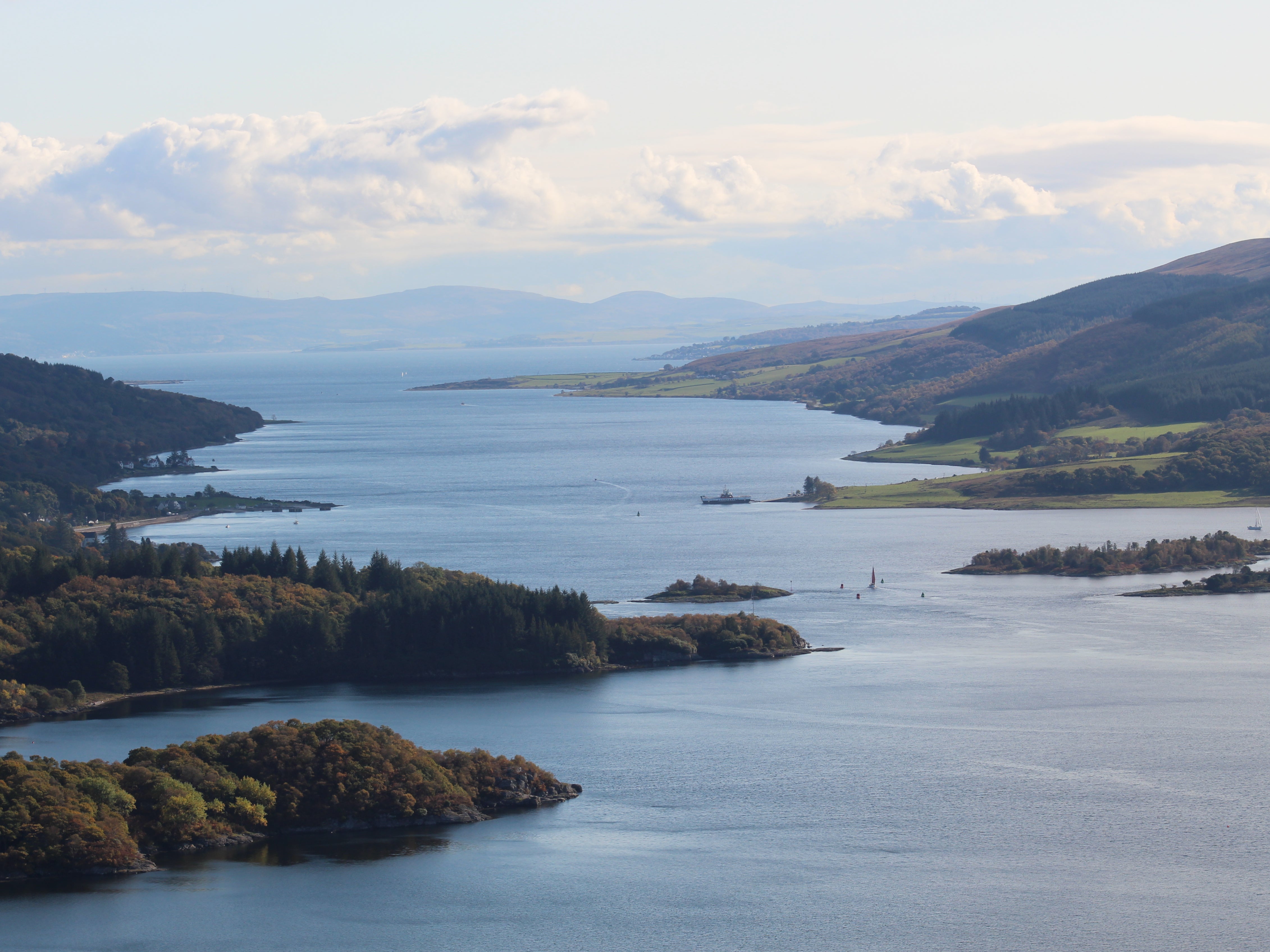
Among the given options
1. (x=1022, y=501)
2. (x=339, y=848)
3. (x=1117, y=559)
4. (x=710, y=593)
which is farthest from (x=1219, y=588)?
(x=339, y=848)

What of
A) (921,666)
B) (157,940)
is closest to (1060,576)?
(921,666)

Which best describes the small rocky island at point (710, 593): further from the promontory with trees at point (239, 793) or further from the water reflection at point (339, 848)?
Answer: the water reflection at point (339, 848)

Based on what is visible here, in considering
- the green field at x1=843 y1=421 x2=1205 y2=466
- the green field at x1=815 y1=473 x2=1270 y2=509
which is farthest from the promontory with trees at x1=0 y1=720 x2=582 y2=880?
the green field at x1=843 y1=421 x2=1205 y2=466

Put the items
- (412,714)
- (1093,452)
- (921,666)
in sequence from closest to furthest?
1. (412,714)
2. (921,666)
3. (1093,452)

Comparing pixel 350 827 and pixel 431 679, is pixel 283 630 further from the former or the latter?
pixel 350 827

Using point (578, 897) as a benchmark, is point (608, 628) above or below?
above

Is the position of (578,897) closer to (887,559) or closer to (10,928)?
(10,928)
